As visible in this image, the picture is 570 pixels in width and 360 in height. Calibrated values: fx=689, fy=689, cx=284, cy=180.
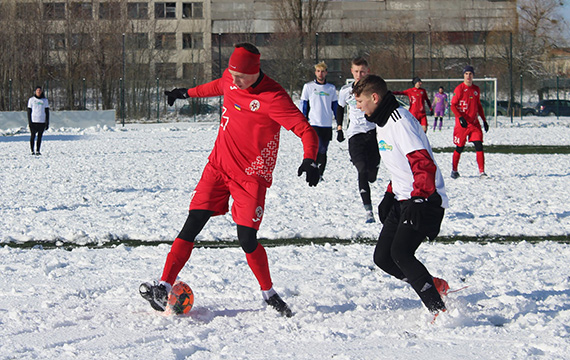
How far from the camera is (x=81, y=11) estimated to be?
1854 inches

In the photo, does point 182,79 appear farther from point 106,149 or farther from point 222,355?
point 222,355

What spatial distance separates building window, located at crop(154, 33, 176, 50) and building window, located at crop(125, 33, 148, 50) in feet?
6.11

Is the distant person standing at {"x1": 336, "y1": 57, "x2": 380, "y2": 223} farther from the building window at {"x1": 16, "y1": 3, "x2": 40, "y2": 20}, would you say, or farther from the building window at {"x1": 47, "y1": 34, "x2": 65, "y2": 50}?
the building window at {"x1": 47, "y1": 34, "x2": 65, "y2": 50}

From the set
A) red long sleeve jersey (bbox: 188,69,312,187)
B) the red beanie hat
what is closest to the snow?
red long sleeve jersey (bbox: 188,69,312,187)

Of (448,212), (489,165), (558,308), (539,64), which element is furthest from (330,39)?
(558,308)

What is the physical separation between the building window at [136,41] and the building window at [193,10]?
→ 10823 millimetres

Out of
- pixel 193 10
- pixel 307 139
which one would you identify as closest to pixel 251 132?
pixel 307 139

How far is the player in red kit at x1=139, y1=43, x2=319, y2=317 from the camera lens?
4.22 metres

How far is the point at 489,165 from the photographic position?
13.4 meters

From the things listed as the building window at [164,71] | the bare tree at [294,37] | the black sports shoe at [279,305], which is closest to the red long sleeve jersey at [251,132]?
the black sports shoe at [279,305]

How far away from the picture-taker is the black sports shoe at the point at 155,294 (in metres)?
4.20

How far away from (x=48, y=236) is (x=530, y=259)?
4.60 metres

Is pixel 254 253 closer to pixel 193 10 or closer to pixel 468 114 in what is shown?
pixel 468 114

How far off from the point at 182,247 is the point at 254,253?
1.49ft
